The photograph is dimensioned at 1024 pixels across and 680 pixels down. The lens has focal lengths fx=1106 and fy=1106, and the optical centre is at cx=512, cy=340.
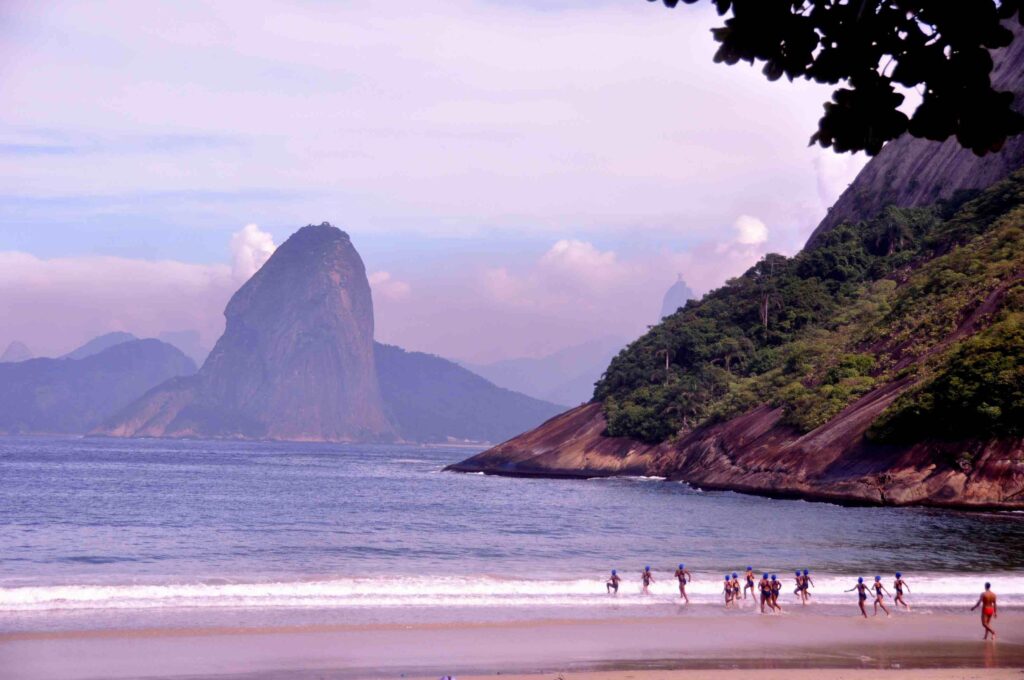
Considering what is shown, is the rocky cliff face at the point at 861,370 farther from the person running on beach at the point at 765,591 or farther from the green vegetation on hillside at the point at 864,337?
the person running on beach at the point at 765,591

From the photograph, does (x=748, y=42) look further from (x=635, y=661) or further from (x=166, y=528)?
(x=166, y=528)

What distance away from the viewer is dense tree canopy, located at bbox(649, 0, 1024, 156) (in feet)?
17.1

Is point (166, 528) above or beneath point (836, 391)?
beneath

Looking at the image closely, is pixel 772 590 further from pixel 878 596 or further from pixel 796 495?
pixel 796 495

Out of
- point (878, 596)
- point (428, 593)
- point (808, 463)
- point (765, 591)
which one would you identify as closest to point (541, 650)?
point (765, 591)

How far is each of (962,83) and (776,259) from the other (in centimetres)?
12974

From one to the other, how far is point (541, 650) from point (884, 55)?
1978 centimetres

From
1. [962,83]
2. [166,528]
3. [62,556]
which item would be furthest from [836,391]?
[962,83]

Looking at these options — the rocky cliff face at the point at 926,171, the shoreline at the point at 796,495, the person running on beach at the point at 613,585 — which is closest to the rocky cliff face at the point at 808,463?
the shoreline at the point at 796,495

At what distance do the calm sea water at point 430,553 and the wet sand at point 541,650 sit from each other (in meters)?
2.23

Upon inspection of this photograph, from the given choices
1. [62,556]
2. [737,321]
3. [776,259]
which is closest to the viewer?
[62,556]

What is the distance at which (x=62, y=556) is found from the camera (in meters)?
39.7

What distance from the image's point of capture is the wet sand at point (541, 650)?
2103cm

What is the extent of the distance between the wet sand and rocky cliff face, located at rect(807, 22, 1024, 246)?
286ft
